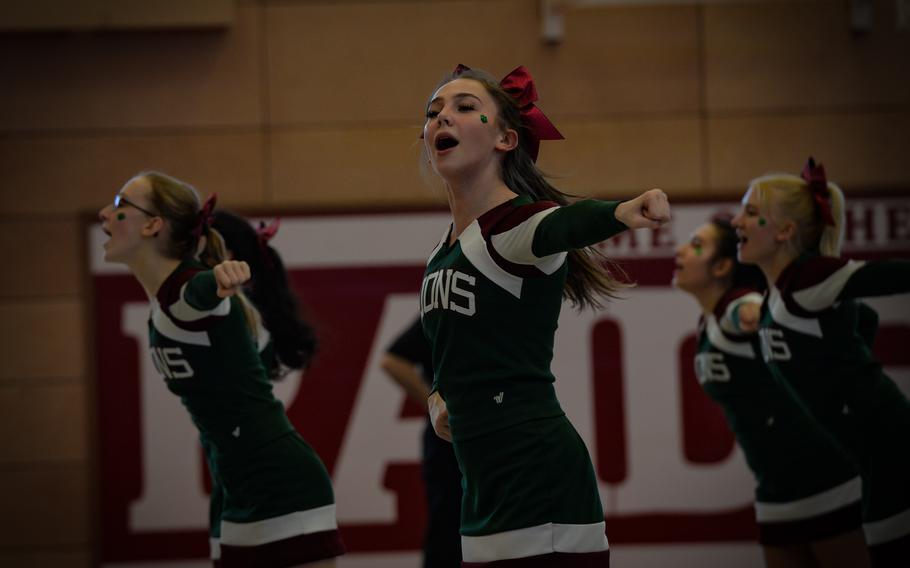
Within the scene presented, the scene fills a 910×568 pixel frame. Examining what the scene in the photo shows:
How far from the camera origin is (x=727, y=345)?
390cm

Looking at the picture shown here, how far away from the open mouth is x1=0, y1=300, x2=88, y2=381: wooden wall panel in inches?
140

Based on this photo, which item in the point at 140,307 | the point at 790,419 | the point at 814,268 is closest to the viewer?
the point at 814,268

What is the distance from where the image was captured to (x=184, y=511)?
5531 mm

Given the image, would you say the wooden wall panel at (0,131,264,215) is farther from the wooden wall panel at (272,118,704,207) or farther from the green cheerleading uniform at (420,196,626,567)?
the green cheerleading uniform at (420,196,626,567)

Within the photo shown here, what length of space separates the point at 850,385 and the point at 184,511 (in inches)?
130

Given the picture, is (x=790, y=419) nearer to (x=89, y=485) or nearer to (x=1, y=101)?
(x=89, y=485)

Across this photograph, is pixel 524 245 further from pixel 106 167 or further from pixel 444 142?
pixel 106 167

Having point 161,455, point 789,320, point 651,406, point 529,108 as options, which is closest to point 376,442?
point 161,455

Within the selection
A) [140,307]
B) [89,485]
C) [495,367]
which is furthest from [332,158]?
[495,367]

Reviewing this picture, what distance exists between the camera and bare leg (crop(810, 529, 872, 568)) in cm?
373

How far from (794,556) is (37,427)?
349cm

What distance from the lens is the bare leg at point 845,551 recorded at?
373 centimetres

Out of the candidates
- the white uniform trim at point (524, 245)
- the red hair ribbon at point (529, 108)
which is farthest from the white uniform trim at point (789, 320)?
the white uniform trim at point (524, 245)

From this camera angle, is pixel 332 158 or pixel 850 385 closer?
pixel 850 385
